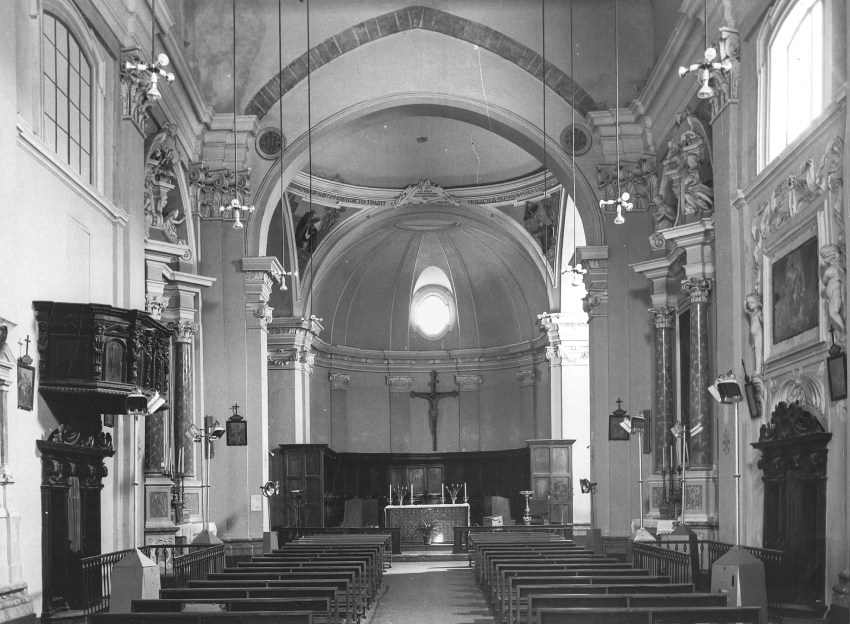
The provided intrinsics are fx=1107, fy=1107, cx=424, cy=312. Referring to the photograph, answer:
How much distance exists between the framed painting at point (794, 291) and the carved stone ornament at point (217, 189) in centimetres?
1115

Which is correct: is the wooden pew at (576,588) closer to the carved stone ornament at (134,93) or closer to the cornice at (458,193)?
the carved stone ornament at (134,93)

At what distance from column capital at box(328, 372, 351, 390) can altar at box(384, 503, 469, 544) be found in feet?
19.3

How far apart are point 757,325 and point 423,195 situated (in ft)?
54.9

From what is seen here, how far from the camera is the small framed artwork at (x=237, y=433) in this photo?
826 inches

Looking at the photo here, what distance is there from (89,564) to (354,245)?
64.1ft

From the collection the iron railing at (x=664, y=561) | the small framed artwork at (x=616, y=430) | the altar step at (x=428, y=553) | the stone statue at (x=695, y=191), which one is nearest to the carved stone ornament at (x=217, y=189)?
the small framed artwork at (x=616, y=430)

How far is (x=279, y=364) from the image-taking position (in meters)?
29.4

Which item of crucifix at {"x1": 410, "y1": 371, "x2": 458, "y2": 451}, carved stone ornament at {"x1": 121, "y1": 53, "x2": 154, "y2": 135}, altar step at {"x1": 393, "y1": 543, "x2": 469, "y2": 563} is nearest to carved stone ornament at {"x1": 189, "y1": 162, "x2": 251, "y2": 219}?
carved stone ornament at {"x1": 121, "y1": 53, "x2": 154, "y2": 135}

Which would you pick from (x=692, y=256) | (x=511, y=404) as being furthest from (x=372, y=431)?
(x=692, y=256)

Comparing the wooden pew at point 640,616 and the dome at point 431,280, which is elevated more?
the dome at point 431,280

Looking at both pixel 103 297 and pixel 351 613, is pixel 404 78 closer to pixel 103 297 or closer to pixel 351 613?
pixel 103 297

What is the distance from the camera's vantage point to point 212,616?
8.75 m

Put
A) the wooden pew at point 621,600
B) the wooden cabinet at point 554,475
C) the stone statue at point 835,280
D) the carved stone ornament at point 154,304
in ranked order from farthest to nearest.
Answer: the wooden cabinet at point 554,475 → the carved stone ornament at point 154,304 → the stone statue at point 835,280 → the wooden pew at point 621,600

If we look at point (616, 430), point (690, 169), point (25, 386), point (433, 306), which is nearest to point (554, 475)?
point (433, 306)
